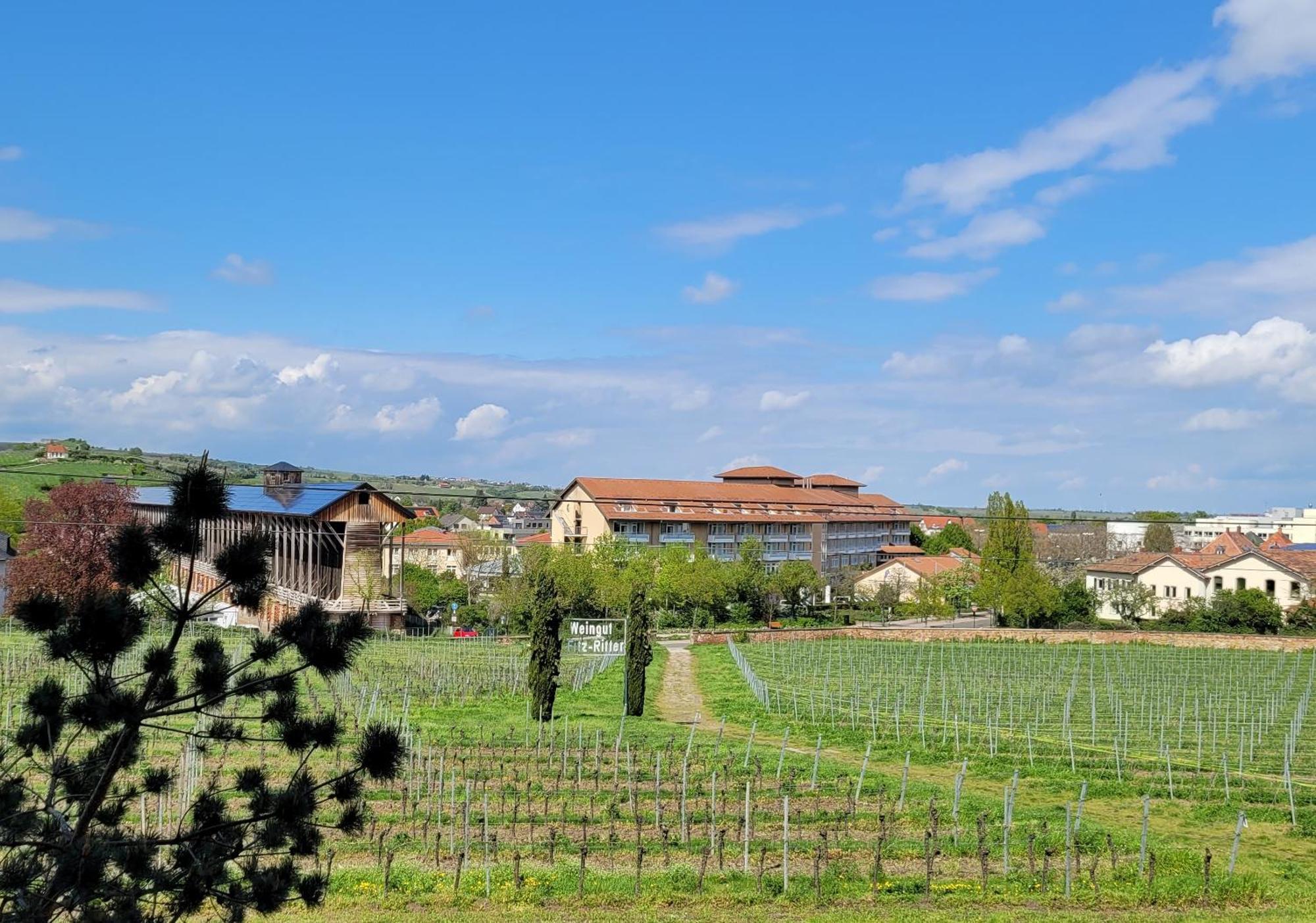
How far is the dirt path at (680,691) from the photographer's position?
97.0 ft

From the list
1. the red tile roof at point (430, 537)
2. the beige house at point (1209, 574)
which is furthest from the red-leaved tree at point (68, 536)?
the beige house at point (1209, 574)

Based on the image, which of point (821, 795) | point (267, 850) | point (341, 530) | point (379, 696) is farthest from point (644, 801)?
point (341, 530)

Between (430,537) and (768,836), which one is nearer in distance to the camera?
(768,836)

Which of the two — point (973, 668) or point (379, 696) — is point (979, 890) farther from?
point (973, 668)

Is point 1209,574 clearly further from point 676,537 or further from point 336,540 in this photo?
point 336,540

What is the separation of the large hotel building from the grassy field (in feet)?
138

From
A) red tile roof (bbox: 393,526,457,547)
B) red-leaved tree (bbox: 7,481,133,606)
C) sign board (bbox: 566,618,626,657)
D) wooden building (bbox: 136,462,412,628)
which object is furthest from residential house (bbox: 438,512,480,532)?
red-leaved tree (bbox: 7,481,133,606)

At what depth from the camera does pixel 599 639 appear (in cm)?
4566

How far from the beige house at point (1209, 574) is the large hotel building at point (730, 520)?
1390 cm

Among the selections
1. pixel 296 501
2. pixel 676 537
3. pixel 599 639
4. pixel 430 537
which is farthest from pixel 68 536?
pixel 430 537

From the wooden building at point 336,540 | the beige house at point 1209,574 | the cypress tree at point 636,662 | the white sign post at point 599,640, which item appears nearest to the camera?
the cypress tree at point 636,662

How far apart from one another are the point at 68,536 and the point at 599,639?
2129cm

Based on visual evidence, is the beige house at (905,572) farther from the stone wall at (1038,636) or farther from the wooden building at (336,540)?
the wooden building at (336,540)

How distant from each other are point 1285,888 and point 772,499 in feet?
220
